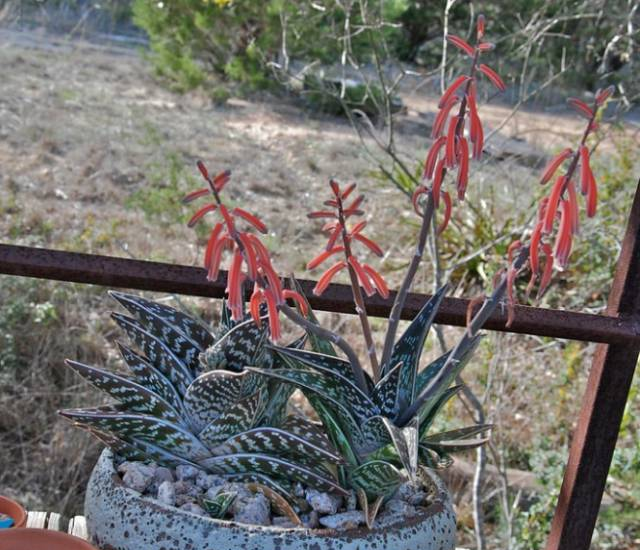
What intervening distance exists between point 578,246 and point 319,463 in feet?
11.1

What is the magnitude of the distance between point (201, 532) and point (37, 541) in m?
0.18

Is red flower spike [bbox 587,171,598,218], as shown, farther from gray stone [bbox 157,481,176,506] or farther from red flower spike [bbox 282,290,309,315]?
gray stone [bbox 157,481,176,506]

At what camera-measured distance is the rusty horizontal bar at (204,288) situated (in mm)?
1147

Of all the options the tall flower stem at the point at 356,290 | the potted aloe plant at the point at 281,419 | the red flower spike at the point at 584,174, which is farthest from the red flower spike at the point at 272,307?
the red flower spike at the point at 584,174

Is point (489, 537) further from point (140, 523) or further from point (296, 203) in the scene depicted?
point (296, 203)

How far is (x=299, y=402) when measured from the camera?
139 inches

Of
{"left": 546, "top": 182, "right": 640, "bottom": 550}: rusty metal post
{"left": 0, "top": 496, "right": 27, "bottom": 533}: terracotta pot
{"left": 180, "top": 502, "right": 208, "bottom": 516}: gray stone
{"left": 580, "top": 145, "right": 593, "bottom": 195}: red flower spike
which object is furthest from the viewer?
{"left": 546, "top": 182, "right": 640, "bottom": 550}: rusty metal post

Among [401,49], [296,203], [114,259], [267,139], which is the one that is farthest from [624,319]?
[401,49]

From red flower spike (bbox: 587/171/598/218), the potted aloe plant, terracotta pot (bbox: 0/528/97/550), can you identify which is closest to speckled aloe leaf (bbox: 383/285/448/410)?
the potted aloe plant

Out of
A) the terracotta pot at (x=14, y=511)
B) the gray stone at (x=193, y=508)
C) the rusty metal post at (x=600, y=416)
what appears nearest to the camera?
the gray stone at (x=193, y=508)

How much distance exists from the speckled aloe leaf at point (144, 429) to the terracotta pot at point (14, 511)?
14cm

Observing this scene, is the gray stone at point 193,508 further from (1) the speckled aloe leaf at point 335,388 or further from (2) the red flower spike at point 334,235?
(2) the red flower spike at point 334,235

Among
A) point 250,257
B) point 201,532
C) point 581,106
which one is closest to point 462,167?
point 581,106

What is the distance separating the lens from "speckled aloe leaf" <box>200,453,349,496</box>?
0.99 meters
